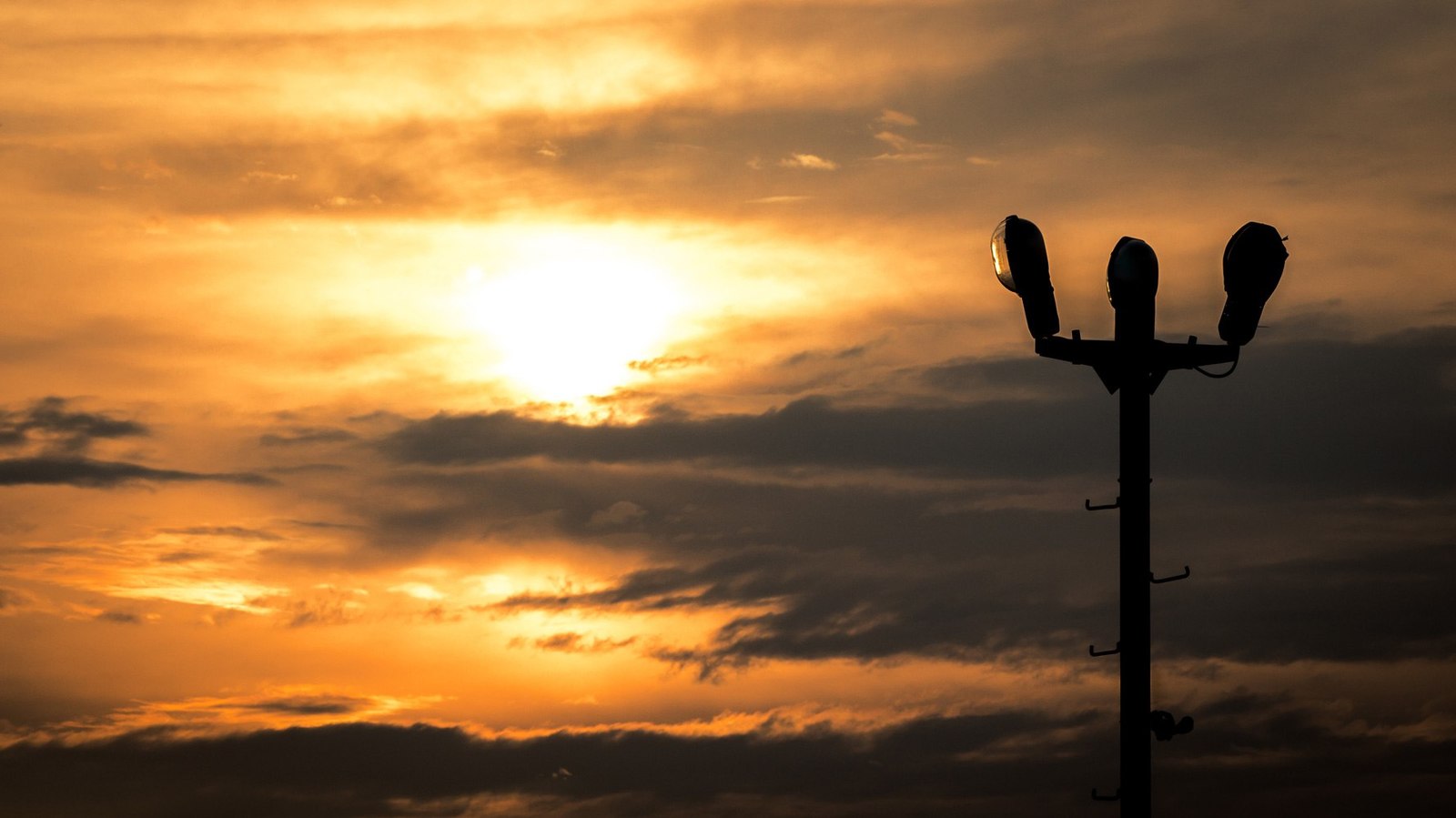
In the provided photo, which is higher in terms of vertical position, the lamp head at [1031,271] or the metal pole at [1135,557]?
the lamp head at [1031,271]

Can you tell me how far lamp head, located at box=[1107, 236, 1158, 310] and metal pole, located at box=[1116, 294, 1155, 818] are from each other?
0.29ft

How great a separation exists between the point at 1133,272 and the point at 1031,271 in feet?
3.26

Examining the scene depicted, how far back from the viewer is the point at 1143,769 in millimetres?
16797

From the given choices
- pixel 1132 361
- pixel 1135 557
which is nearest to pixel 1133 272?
pixel 1132 361

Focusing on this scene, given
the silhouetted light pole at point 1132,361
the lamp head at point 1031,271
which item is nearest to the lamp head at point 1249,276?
the silhouetted light pole at point 1132,361

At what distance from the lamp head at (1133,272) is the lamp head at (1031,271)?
2.15 ft

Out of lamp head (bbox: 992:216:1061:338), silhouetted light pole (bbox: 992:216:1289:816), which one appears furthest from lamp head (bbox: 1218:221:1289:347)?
lamp head (bbox: 992:216:1061:338)

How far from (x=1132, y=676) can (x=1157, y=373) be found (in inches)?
120

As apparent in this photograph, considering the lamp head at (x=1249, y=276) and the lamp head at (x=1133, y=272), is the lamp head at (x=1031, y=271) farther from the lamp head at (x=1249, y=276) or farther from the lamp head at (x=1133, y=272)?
the lamp head at (x=1249, y=276)

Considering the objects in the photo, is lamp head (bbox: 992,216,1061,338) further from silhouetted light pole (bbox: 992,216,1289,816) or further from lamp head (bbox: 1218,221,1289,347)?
lamp head (bbox: 1218,221,1289,347)

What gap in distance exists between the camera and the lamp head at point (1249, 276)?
17.7 meters

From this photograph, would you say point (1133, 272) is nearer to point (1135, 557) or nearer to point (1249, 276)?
point (1249, 276)

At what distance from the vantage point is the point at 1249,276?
58.1 feet

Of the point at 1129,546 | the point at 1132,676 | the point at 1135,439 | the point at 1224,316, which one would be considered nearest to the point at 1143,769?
the point at 1132,676
